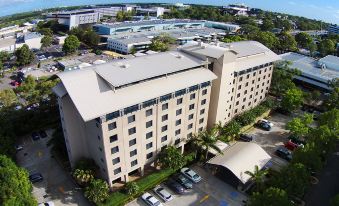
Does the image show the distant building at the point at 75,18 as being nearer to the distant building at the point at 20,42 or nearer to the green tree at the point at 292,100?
the distant building at the point at 20,42

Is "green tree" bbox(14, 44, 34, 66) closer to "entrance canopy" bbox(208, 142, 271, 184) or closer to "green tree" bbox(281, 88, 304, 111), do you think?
"entrance canopy" bbox(208, 142, 271, 184)

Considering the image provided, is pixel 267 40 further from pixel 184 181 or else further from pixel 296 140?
pixel 184 181

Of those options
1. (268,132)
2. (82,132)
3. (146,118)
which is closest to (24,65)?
(82,132)

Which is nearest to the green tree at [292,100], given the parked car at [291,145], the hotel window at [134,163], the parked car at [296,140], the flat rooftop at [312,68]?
the parked car at [296,140]

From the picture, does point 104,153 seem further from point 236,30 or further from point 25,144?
point 236,30

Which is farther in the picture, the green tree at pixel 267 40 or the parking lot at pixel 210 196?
the green tree at pixel 267 40

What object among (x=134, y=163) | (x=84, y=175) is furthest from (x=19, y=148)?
(x=134, y=163)
